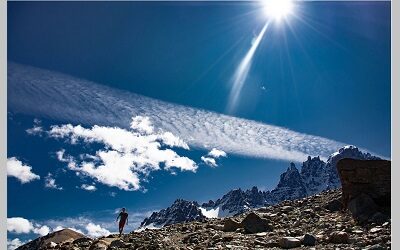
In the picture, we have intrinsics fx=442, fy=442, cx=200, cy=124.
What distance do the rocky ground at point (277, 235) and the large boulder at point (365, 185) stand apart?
3.24 ft

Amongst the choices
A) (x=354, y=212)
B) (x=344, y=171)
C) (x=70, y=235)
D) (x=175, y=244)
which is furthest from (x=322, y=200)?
(x=70, y=235)

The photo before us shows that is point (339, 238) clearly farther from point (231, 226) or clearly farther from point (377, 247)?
point (231, 226)

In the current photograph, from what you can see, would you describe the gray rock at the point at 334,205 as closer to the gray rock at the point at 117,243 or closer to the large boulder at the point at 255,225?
the large boulder at the point at 255,225

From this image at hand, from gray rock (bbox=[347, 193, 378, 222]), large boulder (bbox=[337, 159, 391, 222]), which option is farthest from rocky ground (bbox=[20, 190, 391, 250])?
large boulder (bbox=[337, 159, 391, 222])

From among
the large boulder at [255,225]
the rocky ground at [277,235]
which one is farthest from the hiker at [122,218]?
the large boulder at [255,225]

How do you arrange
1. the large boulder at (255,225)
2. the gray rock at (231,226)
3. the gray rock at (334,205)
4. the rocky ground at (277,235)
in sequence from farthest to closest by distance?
1. the gray rock at (334,205)
2. the gray rock at (231,226)
3. the large boulder at (255,225)
4. the rocky ground at (277,235)

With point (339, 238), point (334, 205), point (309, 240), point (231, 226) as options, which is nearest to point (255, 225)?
point (231, 226)

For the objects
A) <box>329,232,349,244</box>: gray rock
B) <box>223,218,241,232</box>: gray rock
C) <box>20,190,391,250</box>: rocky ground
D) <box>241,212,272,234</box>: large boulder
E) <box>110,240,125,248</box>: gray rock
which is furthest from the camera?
<box>223,218,241,232</box>: gray rock

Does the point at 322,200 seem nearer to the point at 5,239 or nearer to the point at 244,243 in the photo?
the point at 244,243

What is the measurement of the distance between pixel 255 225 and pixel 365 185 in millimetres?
7713

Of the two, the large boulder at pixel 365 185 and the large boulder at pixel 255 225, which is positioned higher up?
the large boulder at pixel 365 185

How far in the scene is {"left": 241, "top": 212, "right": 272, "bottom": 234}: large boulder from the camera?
993 inches

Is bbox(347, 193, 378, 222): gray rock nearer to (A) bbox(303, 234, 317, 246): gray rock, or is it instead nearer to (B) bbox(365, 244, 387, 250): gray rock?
(A) bbox(303, 234, 317, 246): gray rock

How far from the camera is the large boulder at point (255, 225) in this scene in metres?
25.2
